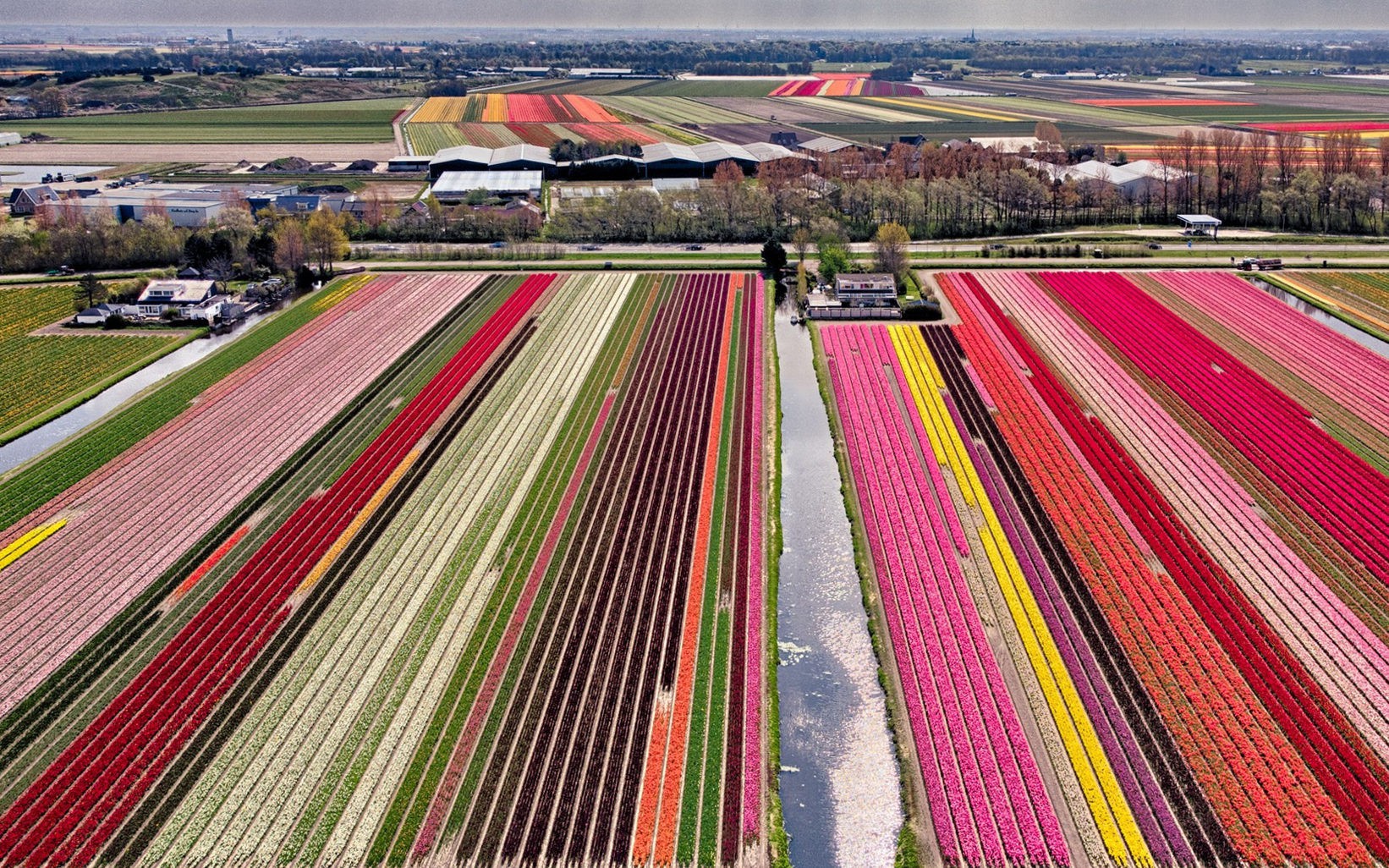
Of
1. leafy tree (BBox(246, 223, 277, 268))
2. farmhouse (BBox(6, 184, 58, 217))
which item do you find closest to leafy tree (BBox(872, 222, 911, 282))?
leafy tree (BBox(246, 223, 277, 268))

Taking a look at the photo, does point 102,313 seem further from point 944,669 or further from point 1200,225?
point 1200,225

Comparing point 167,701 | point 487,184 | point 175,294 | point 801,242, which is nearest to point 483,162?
point 487,184

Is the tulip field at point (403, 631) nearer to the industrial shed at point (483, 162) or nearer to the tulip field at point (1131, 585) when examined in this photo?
the tulip field at point (1131, 585)

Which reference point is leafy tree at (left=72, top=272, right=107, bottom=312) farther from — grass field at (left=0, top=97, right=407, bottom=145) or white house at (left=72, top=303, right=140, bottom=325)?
grass field at (left=0, top=97, right=407, bottom=145)

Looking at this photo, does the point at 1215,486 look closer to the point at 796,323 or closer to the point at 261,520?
the point at 796,323

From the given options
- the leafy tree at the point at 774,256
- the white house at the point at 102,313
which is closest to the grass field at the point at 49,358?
the white house at the point at 102,313

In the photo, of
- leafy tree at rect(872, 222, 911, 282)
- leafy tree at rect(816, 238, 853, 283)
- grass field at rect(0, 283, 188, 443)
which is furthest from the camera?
leafy tree at rect(872, 222, 911, 282)
